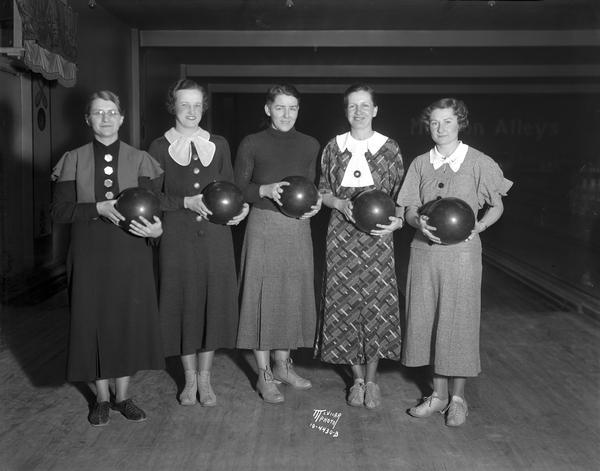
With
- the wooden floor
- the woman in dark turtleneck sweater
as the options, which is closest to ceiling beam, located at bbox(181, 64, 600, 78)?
the wooden floor

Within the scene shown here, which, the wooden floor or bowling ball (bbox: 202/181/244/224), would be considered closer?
the wooden floor

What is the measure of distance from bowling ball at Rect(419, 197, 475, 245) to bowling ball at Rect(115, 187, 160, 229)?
3.01 ft

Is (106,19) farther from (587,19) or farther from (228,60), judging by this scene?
(587,19)

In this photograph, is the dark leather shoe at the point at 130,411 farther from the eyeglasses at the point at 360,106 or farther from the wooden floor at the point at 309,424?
the eyeglasses at the point at 360,106

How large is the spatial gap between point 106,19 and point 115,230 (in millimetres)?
4886

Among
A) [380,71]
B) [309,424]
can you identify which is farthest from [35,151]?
[380,71]

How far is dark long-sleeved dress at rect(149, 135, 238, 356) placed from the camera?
258cm

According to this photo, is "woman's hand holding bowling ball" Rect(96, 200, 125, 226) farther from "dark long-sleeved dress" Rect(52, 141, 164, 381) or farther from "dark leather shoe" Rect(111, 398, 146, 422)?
"dark leather shoe" Rect(111, 398, 146, 422)

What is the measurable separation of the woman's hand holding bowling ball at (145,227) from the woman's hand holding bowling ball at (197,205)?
0.53ft

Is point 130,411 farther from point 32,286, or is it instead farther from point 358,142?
point 32,286

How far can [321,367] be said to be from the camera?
329 centimetres

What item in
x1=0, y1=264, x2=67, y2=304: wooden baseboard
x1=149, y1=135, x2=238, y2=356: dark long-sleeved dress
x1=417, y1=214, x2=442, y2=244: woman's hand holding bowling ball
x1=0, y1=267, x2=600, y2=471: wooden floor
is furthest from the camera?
x1=0, y1=264, x2=67, y2=304: wooden baseboard

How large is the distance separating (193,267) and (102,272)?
1.10 ft

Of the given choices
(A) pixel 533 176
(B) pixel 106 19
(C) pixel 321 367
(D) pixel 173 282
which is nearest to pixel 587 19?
(B) pixel 106 19
